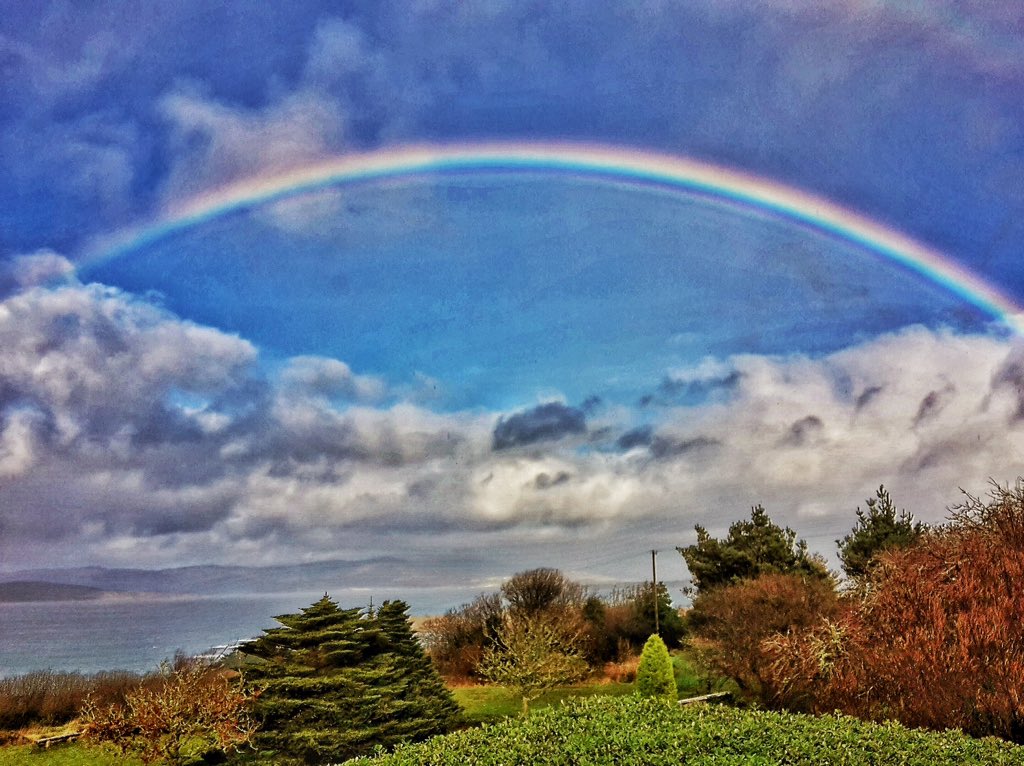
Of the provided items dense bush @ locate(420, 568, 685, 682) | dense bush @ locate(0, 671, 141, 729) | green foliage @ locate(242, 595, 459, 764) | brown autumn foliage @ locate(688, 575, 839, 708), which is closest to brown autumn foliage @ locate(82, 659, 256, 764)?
green foliage @ locate(242, 595, 459, 764)

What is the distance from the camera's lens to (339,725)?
918 inches

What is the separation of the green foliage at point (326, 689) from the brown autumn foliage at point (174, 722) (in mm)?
1489

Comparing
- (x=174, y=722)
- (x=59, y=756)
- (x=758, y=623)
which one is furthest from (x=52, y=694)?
(x=758, y=623)

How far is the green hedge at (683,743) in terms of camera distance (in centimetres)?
647

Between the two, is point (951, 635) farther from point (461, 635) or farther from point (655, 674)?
point (461, 635)

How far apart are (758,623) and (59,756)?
26.8m

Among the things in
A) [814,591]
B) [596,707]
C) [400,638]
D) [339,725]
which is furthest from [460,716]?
[596,707]

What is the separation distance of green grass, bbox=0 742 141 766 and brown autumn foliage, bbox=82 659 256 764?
5.41 metres

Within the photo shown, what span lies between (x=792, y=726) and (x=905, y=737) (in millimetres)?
1117

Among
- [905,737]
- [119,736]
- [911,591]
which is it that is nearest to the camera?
[905,737]

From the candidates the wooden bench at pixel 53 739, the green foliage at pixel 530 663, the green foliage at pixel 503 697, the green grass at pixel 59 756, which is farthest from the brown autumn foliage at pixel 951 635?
the wooden bench at pixel 53 739

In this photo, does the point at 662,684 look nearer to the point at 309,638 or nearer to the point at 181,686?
the point at 309,638

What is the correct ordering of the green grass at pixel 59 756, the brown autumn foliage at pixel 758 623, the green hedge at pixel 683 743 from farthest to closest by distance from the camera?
the brown autumn foliage at pixel 758 623, the green grass at pixel 59 756, the green hedge at pixel 683 743

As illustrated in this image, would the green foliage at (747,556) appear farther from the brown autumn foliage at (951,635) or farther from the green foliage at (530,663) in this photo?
the brown autumn foliage at (951,635)
